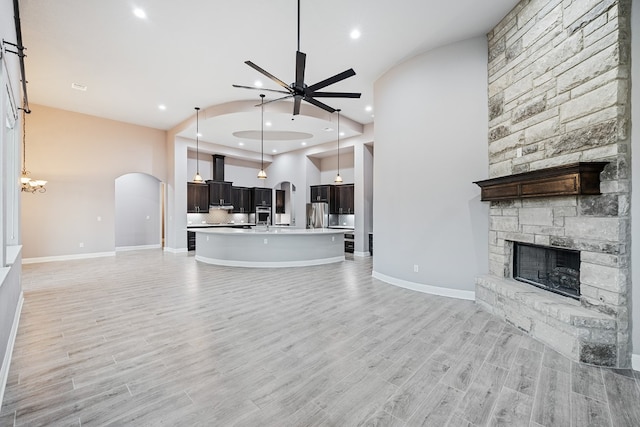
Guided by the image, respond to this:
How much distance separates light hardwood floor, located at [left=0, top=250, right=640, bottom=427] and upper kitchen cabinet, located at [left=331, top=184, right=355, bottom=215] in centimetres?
567

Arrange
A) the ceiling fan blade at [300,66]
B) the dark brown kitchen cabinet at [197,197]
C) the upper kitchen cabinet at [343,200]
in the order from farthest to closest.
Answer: the dark brown kitchen cabinet at [197,197] < the upper kitchen cabinet at [343,200] < the ceiling fan blade at [300,66]

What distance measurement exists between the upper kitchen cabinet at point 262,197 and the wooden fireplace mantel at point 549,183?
30.5ft

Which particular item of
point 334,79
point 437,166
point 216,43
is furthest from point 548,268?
point 216,43

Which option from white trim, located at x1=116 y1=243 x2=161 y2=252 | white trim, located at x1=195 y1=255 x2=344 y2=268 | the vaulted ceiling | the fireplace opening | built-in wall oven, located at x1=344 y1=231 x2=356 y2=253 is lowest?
white trim, located at x1=116 y1=243 x2=161 y2=252

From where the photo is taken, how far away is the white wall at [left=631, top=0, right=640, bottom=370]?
251cm

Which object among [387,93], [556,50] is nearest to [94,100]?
[387,93]

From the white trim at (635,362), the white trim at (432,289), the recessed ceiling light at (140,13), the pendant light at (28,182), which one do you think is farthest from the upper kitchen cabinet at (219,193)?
the white trim at (635,362)

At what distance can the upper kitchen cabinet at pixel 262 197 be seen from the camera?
11922mm

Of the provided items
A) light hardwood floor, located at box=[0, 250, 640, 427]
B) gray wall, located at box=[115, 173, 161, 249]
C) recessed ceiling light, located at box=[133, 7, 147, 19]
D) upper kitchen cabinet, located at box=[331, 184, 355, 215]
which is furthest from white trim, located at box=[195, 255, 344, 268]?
recessed ceiling light, located at box=[133, 7, 147, 19]

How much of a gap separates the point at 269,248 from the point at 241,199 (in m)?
5.31

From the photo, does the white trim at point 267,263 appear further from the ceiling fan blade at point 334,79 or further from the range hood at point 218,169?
the ceiling fan blade at point 334,79

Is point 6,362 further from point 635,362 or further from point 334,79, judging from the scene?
point 635,362

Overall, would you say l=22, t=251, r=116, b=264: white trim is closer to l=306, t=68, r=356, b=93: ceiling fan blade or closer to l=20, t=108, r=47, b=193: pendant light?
l=20, t=108, r=47, b=193: pendant light

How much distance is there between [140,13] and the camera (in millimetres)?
3902
